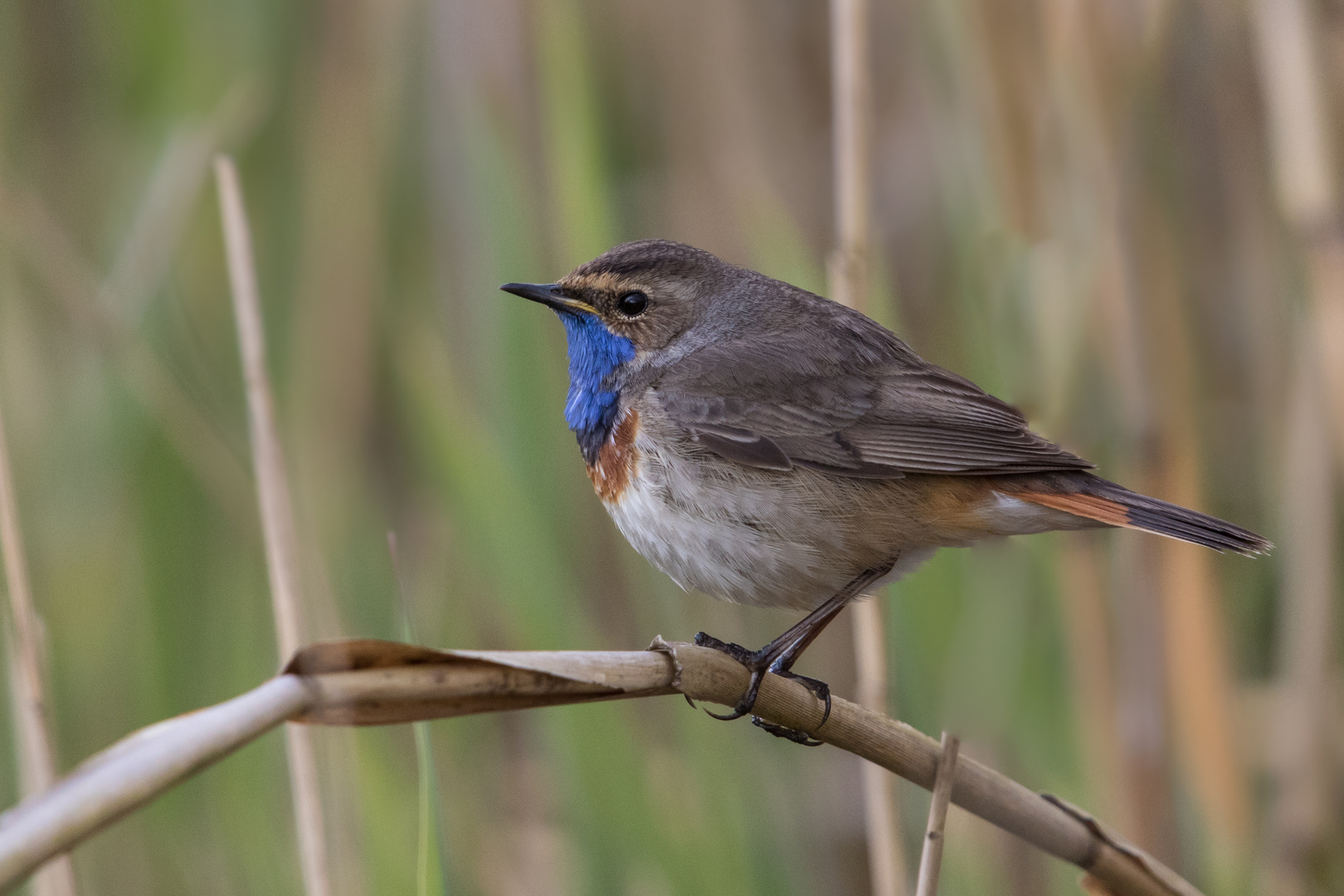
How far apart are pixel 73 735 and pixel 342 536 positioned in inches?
28.7

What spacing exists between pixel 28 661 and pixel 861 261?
164 centimetres

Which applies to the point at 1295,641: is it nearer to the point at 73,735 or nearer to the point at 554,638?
the point at 554,638

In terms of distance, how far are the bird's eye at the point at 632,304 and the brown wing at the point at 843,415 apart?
15 cm

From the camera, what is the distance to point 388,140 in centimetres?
374

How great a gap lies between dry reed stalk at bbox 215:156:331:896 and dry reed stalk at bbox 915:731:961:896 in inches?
35.7

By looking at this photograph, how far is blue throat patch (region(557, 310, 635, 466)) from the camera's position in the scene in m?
2.78

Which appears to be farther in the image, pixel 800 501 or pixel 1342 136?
pixel 1342 136

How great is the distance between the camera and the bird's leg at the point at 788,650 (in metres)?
1.99

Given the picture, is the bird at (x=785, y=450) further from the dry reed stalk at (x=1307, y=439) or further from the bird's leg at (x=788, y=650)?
the dry reed stalk at (x=1307, y=439)

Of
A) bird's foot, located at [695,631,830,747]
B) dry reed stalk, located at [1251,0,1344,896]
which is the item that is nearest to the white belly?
bird's foot, located at [695,631,830,747]

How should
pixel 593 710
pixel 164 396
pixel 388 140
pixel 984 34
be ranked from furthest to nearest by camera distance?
pixel 388 140 < pixel 984 34 < pixel 164 396 < pixel 593 710

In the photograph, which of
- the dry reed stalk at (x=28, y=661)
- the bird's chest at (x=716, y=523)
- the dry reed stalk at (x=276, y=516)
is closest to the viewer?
the dry reed stalk at (x=28, y=661)

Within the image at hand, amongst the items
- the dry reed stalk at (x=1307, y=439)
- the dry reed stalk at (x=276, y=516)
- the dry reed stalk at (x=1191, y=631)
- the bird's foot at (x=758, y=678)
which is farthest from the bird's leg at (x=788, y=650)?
the dry reed stalk at (x=1307, y=439)

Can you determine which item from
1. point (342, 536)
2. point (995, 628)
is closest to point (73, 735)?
point (342, 536)
